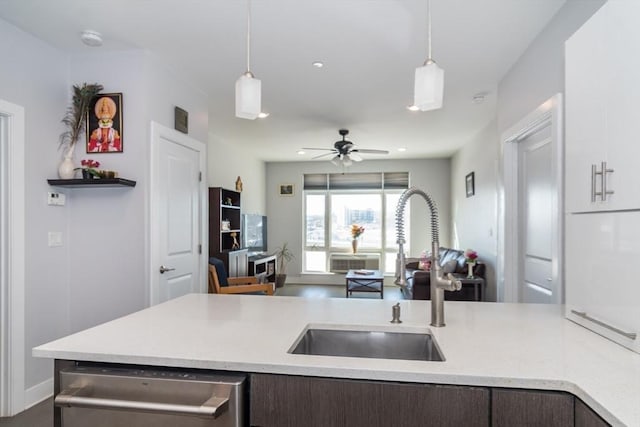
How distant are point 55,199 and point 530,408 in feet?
10.2

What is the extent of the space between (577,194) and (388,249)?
A: 642 centimetres

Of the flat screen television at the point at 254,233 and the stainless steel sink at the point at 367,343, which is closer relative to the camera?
the stainless steel sink at the point at 367,343

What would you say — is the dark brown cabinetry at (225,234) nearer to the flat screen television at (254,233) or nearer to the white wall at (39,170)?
the flat screen television at (254,233)

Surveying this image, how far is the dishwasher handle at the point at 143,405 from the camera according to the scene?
1024mm

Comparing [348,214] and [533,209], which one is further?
[348,214]

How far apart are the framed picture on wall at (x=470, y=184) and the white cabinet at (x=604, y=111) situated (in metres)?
4.25

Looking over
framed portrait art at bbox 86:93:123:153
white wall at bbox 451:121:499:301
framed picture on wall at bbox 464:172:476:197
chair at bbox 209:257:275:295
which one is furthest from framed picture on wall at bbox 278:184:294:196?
framed portrait art at bbox 86:93:123:153

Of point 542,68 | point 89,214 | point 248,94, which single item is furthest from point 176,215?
point 542,68

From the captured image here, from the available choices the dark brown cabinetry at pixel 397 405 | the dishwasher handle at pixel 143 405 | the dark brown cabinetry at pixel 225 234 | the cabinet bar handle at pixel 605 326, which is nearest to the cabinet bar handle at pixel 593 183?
the cabinet bar handle at pixel 605 326

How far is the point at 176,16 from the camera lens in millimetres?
2375

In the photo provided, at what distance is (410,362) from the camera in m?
1.07

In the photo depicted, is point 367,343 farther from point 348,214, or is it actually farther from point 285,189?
point 285,189

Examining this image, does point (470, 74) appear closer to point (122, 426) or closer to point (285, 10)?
point (285, 10)

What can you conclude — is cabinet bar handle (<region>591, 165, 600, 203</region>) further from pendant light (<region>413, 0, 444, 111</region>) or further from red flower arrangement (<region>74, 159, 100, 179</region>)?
red flower arrangement (<region>74, 159, 100, 179</region>)
